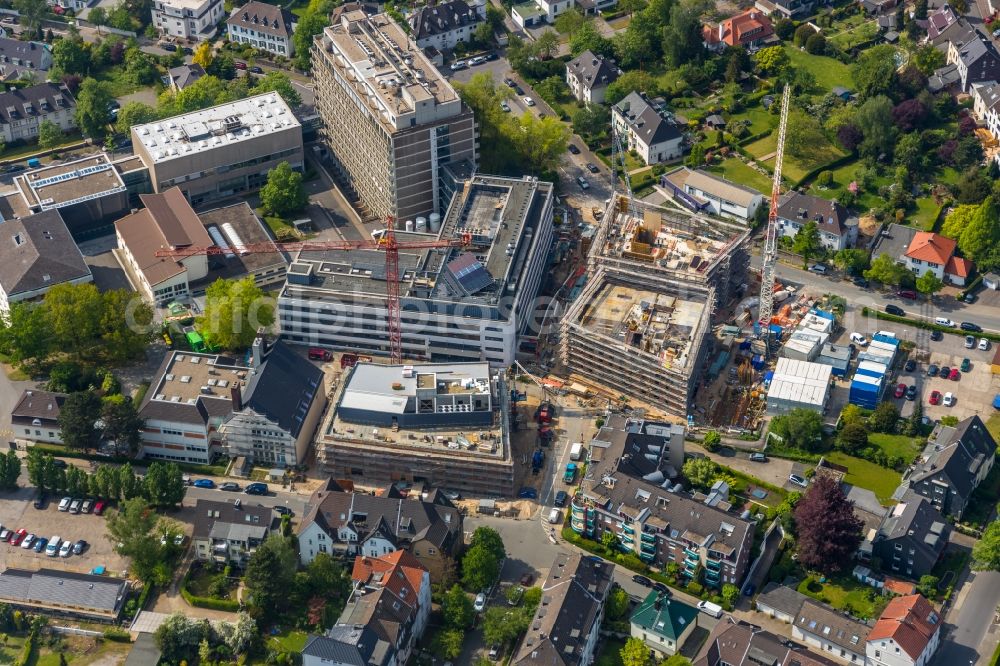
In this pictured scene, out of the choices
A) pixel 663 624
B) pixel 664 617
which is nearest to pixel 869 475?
pixel 664 617

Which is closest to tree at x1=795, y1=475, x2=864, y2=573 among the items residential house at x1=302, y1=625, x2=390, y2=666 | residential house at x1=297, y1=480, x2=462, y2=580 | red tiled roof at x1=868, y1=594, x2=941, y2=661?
red tiled roof at x1=868, y1=594, x2=941, y2=661

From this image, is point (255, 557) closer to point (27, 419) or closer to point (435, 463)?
point (435, 463)

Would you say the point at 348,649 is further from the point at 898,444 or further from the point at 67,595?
the point at 898,444

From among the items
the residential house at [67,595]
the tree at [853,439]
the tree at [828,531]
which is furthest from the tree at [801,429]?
the residential house at [67,595]

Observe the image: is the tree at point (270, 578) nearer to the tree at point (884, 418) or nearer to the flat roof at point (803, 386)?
the flat roof at point (803, 386)

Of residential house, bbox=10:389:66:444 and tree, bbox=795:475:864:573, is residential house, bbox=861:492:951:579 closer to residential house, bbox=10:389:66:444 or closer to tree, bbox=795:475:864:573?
tree, bbox=795:475:864:573

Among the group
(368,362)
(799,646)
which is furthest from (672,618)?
(368,362)
